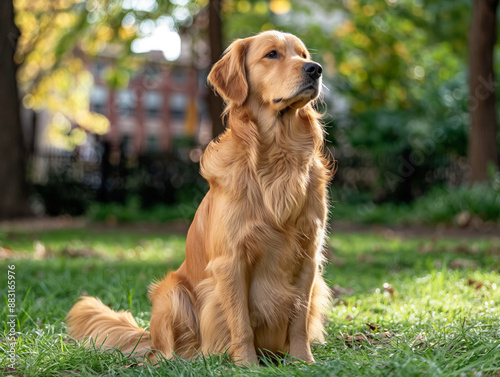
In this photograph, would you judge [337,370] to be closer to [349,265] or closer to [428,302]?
[428,302]

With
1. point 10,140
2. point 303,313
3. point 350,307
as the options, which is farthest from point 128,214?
point 303,313

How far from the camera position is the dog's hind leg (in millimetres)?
2996

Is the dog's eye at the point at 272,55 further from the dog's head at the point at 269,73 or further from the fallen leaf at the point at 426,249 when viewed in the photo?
the fallen leaf at the point at 426,249

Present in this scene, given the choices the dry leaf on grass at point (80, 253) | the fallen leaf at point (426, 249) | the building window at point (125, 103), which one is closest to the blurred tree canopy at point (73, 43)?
the building window at point (125, 103)

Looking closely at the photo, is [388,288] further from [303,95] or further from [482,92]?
[482,92]

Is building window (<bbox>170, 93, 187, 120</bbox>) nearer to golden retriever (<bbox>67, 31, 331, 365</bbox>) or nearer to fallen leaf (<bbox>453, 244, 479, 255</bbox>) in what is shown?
fallen leaf (<bbox>453, 244, 479, 255</bbox>)

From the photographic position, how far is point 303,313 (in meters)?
2.94

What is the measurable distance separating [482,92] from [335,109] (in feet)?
16.3

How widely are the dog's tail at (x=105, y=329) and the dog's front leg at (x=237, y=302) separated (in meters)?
0.58

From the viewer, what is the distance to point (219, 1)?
25.4 ft

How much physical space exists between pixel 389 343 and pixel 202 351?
3.23ft

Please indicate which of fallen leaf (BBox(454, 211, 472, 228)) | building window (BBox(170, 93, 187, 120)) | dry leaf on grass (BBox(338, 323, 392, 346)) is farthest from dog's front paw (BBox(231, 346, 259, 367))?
building window (BBox(170, 93, 187, 120))

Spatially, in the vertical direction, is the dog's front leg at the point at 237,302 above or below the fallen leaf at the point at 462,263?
above

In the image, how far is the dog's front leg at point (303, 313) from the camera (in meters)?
2.93
